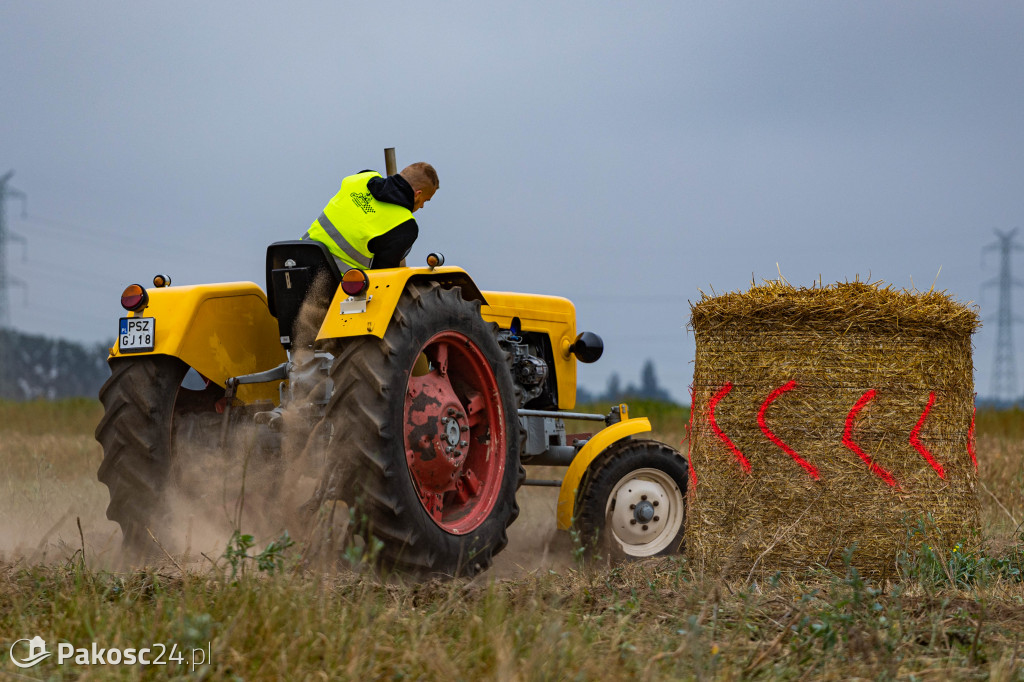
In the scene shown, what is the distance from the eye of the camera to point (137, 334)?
479cm

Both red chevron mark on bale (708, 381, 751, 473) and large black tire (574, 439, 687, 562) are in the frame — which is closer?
red chevron mark on bale (708, 381, 751, 473)

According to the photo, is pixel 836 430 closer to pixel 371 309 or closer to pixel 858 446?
pixel 858 446

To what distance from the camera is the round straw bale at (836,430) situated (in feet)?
15.2

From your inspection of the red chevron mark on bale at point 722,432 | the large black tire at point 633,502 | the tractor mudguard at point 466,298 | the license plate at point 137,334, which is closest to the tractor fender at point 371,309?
the tractor mudguard at point 466,298

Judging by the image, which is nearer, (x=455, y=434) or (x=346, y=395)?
(x=346, y=395)

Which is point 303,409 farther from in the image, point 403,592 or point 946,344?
point 946,344

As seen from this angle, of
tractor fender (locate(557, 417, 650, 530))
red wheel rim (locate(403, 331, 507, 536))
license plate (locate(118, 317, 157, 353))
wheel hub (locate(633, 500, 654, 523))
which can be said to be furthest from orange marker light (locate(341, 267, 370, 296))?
wheel hub (locate(633, 500, 654, 523))

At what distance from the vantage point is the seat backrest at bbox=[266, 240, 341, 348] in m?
4.69

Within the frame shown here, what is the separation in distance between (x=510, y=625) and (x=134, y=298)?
2.82 m

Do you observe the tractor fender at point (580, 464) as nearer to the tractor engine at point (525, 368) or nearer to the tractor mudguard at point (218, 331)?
the tractor engine at point (525, 368)

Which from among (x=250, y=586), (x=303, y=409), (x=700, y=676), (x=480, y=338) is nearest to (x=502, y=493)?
(x=480, y=338)

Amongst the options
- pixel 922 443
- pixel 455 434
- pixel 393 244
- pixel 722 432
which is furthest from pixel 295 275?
pixel 922 443

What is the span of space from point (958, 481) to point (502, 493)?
2.23 metres

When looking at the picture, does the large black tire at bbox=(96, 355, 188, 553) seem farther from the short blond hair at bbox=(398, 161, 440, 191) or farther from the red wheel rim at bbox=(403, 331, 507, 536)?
the short blond hair at bbox=(398, 161, 440, 191)
